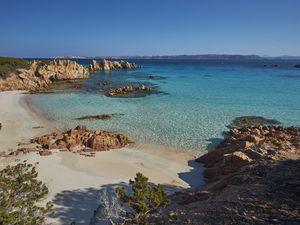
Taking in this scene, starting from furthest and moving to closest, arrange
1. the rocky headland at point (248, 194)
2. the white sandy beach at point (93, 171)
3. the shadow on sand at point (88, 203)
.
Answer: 1. the white sandy beach at point (93, 171)
2. the shadow on sand at point (88, 203)
3. the rocky headland at point (248, 194)

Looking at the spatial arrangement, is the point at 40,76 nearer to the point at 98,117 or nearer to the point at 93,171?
the point at 98,117

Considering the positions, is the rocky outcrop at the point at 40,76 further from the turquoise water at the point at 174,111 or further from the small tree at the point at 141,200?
the small tree at the point at 141,200

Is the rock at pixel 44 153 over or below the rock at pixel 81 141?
below

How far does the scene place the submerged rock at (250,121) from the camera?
25781 mm

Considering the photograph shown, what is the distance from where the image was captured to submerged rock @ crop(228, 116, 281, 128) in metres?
25.8

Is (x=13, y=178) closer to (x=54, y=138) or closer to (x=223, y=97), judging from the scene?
(x=54, y=138)

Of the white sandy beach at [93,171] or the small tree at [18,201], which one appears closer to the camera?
the small tree at [18,201]

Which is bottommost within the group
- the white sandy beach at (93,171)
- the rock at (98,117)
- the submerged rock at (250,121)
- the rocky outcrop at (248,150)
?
the white sandy beach at (93,171)

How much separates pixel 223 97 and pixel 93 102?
667 inches

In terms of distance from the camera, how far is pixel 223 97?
40.6 meters

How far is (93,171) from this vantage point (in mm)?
15750

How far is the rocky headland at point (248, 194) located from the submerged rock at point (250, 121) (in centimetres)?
958

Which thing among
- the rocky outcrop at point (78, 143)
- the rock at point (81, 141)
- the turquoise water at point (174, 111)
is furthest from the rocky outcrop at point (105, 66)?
the rocky outcrop at point (78, 143)

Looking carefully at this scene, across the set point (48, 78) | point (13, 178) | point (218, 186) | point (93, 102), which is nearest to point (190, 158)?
point (218, 186)
